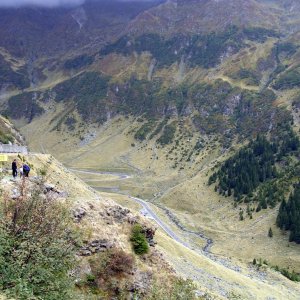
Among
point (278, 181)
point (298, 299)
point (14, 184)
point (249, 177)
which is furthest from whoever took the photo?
point (249, 177)

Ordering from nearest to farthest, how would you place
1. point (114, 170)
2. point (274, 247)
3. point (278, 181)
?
point (274, 247) < point (278, 181) < point (114, 170)

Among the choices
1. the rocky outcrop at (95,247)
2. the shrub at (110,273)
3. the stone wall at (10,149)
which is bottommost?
the shrub at (110,273)

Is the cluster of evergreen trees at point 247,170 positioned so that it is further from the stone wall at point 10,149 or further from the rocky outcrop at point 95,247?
the rocky outcrop at point 95,247

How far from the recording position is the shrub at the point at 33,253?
20.4m

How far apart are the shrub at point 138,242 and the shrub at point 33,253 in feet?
39.7

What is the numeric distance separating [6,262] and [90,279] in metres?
11.5

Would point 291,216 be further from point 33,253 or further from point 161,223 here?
point 33,253

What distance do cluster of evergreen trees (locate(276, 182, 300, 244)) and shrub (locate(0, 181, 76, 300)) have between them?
74.5 m

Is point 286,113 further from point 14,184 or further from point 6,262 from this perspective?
point 6,262

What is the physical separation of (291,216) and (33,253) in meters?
81.9

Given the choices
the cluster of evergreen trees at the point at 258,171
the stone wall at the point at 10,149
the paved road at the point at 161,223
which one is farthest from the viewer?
the cluster of evergreen trees at the point at 258,171

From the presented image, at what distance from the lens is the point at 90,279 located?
31.5 meters

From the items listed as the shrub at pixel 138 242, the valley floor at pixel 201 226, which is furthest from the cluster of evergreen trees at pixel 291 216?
the shrub at pixel 138 242

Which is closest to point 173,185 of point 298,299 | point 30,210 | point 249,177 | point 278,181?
Answer: point 249,177
